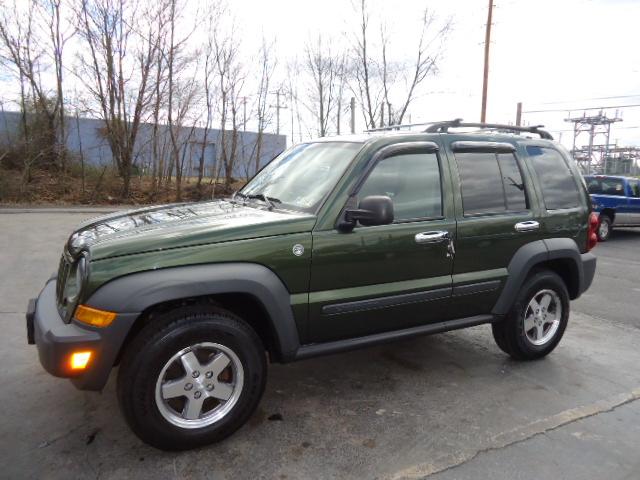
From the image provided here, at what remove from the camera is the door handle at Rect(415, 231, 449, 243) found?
3328 mm

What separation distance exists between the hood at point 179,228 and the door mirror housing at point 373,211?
282 millimetres

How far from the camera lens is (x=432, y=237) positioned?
3.37 meters

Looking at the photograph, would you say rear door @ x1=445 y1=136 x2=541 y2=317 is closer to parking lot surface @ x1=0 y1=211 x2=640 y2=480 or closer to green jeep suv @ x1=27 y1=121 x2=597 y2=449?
green jeep suv @ x1=27 y1=121 x2=597 y2=449

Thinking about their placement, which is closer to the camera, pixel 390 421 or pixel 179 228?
pixel 179 228

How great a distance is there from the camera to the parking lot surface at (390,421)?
264 centimetres

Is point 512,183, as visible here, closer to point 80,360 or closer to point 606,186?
point 80,360

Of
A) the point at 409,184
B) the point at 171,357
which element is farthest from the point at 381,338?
the point at 171,357

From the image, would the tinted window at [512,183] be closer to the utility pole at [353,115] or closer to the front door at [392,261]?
the front door at [392,261]

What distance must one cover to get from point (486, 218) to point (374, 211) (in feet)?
3.98

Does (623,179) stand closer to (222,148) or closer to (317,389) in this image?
(317,389)

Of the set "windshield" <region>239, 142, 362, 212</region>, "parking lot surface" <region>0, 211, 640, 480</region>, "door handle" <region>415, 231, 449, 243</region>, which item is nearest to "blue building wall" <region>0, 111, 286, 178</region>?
"parking lot surface" <region>0, 211, 640, 480</region>

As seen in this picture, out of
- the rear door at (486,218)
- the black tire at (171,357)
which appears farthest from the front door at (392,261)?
the black tire at (171,357)

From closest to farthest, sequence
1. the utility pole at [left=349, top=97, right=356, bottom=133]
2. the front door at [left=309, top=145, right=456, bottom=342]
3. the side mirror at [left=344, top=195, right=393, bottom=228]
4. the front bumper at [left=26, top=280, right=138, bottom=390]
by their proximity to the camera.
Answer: the front bumper at [left=26, top=280, right=138, bottom=390] < the side mirror at [left=344, top=195, right=393, bottom=228] < the front door at [left=309, top=145, right=456, bottom=342] < the utility pole at [left=349, top=97, right=356, bottom=133]

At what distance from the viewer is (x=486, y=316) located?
3.81 meters
